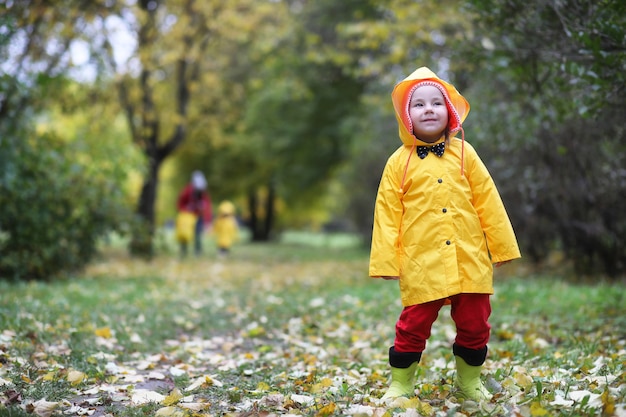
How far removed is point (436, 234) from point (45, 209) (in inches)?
311

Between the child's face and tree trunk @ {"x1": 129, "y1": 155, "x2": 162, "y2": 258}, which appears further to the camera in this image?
tree trunk @ {"x1": 129, "y1": 155, "x2": 162, "y2": 258}

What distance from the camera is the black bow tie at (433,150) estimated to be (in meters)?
3.62

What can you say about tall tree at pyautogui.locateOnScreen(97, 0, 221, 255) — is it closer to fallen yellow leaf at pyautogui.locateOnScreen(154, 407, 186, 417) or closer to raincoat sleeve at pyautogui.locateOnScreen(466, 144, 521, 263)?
fallen yellow leaf at pyautogui.locateOnScreen(154, 407, 186, 417)

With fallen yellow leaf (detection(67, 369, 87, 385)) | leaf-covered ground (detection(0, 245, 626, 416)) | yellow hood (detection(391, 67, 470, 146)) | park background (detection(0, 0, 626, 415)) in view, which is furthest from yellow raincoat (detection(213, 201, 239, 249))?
yellow hood (detection(391, 67, 470, 146))

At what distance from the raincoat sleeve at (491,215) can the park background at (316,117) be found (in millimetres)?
902

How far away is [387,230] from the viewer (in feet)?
11.6

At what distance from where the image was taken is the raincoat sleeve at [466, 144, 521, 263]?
3.48 meters

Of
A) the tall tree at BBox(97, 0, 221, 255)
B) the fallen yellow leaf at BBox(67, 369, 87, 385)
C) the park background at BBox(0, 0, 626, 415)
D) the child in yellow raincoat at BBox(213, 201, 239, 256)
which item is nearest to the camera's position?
the fallen yellow leaf at BBox(67, 369, 87, 385)

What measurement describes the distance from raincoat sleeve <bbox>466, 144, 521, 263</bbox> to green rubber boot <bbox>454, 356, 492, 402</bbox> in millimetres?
640

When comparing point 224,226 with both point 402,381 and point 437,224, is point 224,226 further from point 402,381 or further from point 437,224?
point 437,224

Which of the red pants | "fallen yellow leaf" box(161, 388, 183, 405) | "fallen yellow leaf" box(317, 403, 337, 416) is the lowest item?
"fallen yellow leaf" box(161, 388, 183, 405)

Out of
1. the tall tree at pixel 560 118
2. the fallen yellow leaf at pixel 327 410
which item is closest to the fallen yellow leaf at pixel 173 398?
the fallen yellow leaf at pixel 327 410

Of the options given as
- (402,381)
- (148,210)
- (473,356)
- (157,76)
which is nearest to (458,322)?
(473,356)

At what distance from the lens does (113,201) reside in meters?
11.5
